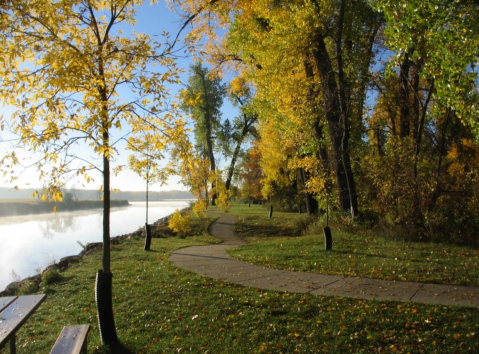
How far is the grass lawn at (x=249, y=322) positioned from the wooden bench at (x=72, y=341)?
0.62m

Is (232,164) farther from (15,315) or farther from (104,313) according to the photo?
(15,315)

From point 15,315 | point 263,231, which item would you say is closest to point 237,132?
point 263,231

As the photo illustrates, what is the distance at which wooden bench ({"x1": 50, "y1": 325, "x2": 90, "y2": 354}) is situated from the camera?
3703 mm

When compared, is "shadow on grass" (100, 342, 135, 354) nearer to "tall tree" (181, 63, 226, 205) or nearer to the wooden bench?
the wooden bench

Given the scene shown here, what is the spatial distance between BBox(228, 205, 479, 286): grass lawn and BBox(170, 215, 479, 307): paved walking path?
44 centimetres

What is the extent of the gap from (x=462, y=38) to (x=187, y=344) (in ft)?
25.7

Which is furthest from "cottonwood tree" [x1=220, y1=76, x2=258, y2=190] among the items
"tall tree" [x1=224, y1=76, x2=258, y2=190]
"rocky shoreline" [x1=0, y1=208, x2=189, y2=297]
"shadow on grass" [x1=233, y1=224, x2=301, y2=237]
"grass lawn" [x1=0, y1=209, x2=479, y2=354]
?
"grass lawn" [x1=0, y1=209, x2=479, y2=354]

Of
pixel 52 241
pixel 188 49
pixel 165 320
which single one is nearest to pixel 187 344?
pixel 165 320

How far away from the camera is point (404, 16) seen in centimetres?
812

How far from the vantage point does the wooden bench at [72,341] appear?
3.70m

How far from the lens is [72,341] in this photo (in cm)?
393

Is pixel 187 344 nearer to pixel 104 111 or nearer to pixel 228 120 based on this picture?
pixel 104 111

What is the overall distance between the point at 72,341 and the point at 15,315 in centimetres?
64

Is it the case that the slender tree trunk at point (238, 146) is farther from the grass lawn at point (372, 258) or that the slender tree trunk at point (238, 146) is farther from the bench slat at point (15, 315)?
the bench slat at point (15, 315)
